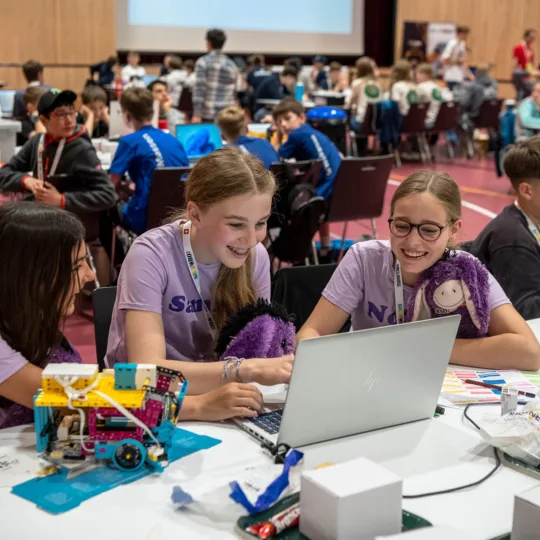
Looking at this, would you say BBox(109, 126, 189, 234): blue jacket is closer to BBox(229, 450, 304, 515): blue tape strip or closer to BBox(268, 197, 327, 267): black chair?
BBox(268, 197, 327, 267): black chair

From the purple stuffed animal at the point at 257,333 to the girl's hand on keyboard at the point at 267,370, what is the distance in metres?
0.11

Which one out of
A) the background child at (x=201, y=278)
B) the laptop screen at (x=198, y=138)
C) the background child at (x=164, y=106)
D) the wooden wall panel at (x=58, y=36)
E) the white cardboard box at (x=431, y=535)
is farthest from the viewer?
the wooden wall panel at (x=58, y=36)

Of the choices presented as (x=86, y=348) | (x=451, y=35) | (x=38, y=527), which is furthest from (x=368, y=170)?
(x=451, y=35)

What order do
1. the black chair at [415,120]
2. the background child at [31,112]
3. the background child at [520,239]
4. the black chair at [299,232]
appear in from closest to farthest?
the background child at [520,239] → the black chair at [299,232] → the background child at [31,112] → the black chair at [415,120]

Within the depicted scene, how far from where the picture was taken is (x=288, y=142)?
5.66 m

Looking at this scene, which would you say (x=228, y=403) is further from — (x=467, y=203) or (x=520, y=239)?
(x=467, y=203)

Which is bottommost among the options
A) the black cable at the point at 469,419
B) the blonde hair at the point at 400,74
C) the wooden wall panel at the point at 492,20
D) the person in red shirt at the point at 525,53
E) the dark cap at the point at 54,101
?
the black cable at the point at 469,419

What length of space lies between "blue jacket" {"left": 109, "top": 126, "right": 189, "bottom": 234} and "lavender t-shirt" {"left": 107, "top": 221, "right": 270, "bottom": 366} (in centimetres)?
257

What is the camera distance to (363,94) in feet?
34.1

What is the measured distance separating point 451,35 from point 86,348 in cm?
1365

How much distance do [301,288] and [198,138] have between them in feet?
11.3

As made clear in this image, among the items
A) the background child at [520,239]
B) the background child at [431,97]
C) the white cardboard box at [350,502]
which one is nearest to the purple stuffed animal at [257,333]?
the white cardboard box at [350,502]

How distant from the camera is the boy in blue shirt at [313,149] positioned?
5434mm

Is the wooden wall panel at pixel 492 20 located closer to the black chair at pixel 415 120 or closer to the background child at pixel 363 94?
the background child at pixel 363 94
